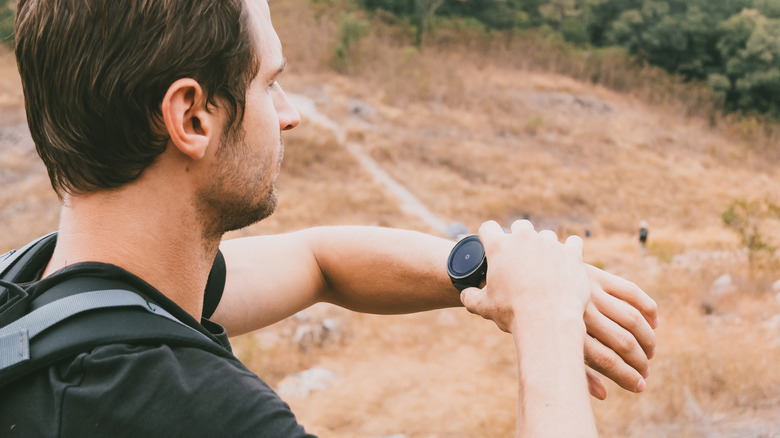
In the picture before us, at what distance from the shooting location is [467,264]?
130 cm

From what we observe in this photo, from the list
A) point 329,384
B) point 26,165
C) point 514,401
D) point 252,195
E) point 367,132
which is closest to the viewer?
point 252,195

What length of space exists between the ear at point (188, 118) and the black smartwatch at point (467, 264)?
0.58 meters

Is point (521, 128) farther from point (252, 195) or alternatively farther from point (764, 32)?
point (252, 195)

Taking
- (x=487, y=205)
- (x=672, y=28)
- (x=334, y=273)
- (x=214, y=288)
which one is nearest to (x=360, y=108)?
(x=487, y=205)

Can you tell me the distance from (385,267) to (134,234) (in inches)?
25.7

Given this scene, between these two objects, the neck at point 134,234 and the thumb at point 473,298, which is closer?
the neck at point 134,234

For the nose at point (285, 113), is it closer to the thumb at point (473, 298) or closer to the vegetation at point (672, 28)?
the thumb at point (473, 298)

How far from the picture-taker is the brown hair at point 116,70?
967mm

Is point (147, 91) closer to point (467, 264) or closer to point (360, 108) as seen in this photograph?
point (467, 264)

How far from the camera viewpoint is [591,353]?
107cm

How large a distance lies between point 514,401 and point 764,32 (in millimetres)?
27268

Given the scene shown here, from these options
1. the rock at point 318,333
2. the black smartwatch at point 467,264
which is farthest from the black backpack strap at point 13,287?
the rock at point 318,333

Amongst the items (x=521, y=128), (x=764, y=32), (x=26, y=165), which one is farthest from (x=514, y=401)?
(x=764, y=32)

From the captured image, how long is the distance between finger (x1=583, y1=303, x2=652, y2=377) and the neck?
0.72 m
